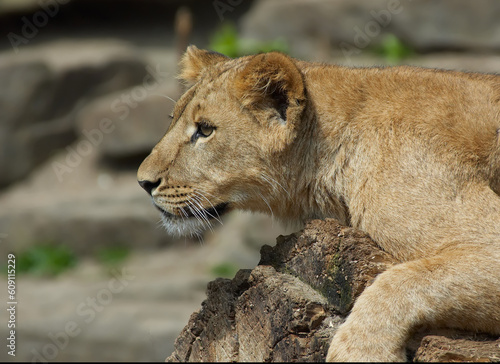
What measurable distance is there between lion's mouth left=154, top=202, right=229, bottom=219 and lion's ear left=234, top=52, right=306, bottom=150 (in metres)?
0.58

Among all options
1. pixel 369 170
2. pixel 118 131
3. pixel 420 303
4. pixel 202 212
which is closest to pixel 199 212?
pixel 202 212

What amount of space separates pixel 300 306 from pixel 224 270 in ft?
25.6

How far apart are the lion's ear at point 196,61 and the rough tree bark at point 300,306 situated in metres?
1.78

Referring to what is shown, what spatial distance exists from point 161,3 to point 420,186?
39.7ft

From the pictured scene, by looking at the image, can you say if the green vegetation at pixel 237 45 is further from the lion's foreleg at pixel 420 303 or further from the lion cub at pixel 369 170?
the lion's foreleg at pixel 420 303

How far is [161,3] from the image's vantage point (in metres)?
15.1

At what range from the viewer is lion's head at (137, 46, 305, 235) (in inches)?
176

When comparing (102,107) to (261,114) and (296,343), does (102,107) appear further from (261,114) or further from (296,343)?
(296,343)

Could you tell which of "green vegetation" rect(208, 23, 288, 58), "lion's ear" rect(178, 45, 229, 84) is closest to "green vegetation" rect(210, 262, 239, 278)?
"green vegetation" rect(208, 23, 288, 58)

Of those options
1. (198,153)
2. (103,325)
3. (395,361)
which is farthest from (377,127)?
(103,325)

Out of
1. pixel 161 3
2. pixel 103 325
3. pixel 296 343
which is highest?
pixel 296 343

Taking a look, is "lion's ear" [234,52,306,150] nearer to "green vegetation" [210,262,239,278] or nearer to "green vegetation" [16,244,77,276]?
"green vegetation" [210,262,239,278]

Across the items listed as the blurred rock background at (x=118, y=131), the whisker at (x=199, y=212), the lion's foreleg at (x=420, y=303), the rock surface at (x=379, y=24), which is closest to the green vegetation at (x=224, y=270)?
the blurred rock background at (x=118, y=131)

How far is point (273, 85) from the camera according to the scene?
4.50m
